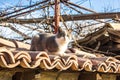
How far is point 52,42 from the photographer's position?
16.3ft

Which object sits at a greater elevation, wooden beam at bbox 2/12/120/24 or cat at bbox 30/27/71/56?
cat at bbox 30/27/71/56

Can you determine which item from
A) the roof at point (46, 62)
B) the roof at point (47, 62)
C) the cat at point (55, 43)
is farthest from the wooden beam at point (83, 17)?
the cat at point (55, 43)

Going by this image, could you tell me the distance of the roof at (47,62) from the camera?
3.31 m

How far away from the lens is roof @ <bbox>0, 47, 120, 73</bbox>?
3314 mm

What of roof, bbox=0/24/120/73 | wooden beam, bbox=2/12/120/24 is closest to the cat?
roof, bbox=0/24/120/73

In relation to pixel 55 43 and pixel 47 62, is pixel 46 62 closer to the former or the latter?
pixel 47 62

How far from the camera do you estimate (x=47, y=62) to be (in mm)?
3801

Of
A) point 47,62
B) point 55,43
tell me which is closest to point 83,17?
point 55,43

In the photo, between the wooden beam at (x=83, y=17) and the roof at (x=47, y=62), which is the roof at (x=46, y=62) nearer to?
the roof at (x=47, y=62)

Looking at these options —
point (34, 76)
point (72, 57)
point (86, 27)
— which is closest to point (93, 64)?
point (72, 57)

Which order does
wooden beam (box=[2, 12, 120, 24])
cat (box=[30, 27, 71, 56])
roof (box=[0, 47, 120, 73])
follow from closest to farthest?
roof (box=[0, 47, 120, 73]) < cat (box=[30, 27, 71, 56]) < wooden beam (box=[2, 12, 120, 24])

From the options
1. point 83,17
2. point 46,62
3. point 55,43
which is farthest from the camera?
point 83,17

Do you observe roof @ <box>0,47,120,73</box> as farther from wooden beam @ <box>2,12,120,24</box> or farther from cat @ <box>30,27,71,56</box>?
wooden beam @ <box>2,12,120,24</box>

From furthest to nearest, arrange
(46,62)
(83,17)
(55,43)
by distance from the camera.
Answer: (83,17) → (55,43) → (46,62)
